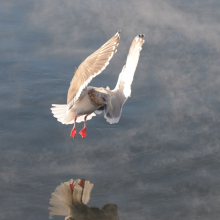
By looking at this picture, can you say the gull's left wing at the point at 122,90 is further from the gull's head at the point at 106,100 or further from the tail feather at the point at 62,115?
the tail feather at the point at 62,115

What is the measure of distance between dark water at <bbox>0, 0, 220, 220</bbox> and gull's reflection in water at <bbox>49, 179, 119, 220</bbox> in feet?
0.18

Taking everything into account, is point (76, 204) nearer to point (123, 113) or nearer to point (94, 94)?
point (94, 94)

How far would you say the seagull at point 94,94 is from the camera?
11.9 ft

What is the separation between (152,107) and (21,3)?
3069 millimetres

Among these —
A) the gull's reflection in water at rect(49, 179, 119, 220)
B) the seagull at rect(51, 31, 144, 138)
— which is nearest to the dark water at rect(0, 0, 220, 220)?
the gull's reflection in water at rect(49, 179, 119, 220)

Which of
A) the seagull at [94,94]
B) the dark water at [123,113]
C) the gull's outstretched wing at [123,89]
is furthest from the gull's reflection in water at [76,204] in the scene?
the gull's outstretched wing at [123,89]

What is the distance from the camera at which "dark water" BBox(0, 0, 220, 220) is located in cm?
390

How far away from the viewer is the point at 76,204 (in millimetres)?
3771

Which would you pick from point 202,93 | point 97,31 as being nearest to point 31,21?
point 97,31

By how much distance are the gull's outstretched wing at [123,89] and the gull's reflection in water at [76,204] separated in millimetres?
776

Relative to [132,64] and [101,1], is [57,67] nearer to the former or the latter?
[132,64]

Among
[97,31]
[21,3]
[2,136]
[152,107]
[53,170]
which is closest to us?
[53,170]

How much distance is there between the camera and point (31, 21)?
643 cm

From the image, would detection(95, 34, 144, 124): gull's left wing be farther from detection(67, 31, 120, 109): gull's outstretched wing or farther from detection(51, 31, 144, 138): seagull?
detection(67, 31, 120, 109): gull's outstretched wing
